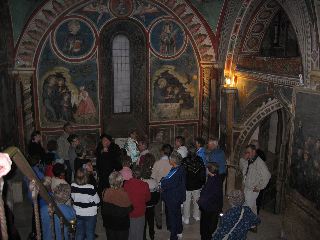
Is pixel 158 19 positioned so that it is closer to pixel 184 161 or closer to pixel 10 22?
pixel 10 22

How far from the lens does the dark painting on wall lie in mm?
7227

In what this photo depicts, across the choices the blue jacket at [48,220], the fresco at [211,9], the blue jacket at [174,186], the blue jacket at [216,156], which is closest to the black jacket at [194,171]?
the blue jacket at [174,186]

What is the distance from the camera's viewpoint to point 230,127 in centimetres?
1130

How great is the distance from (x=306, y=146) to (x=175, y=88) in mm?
5931

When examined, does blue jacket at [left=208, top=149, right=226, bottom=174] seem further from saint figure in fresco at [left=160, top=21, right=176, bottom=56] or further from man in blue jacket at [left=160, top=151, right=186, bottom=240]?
saint figure in fresco at [left=160, top=21, right=176, bottom=56]

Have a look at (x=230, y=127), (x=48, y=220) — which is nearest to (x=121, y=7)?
(x=230, y=127)

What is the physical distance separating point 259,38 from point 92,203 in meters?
7.33

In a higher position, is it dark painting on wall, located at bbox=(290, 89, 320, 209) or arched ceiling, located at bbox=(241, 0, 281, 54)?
arched ceiling, located at bbox=(241, 0, 281, 54)

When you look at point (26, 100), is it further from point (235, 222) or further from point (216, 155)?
point (235, 222)

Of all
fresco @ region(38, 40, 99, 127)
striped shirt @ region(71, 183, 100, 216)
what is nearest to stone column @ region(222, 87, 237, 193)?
fresco @ region(38, 40, 99, 127)

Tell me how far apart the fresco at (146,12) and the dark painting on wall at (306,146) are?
5.72m

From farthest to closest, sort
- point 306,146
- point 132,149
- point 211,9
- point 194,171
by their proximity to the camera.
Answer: point 211,9 < point 132,149 < point 306,146 < point 194,171

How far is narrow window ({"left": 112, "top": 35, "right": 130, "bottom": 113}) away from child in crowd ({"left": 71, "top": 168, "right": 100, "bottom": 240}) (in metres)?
7.09

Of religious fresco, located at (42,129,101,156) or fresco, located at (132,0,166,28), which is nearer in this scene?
fresco, located at (132,0,166,28)
